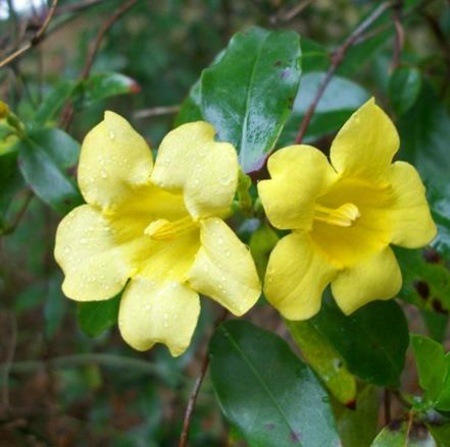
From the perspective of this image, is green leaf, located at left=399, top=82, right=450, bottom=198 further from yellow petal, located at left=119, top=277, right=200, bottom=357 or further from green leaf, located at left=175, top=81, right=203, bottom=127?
yellow petal, located at left=119, top=277, right=200, bottom=357

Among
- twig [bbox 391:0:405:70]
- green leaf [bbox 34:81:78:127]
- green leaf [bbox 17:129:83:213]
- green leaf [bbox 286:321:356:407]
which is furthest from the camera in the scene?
twig [bbox 391:0:405:70]

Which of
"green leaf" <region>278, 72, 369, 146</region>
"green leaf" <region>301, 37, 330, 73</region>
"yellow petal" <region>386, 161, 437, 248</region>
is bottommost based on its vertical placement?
"green leaf" <region>278, 72, 369, 146</region>

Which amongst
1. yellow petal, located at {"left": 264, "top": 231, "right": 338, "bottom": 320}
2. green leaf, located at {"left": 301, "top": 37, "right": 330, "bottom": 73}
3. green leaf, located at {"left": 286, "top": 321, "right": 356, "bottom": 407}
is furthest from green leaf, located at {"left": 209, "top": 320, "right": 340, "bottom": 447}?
green leaf, located at {"left": 301, "top": 37, "right": 330, "bottom": 73}

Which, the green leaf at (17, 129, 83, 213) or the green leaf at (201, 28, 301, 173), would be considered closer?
the green leaf at (201, 28, 301, 173)

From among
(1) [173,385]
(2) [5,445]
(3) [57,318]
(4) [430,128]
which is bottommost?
(2) [5,445]

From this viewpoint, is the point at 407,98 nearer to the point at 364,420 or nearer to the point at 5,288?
the point at 364,420

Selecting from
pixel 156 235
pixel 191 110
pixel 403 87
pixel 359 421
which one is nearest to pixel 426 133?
pixel 403 87

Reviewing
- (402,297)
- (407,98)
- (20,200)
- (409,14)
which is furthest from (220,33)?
(402,297)

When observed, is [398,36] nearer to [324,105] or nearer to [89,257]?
[324,105]
